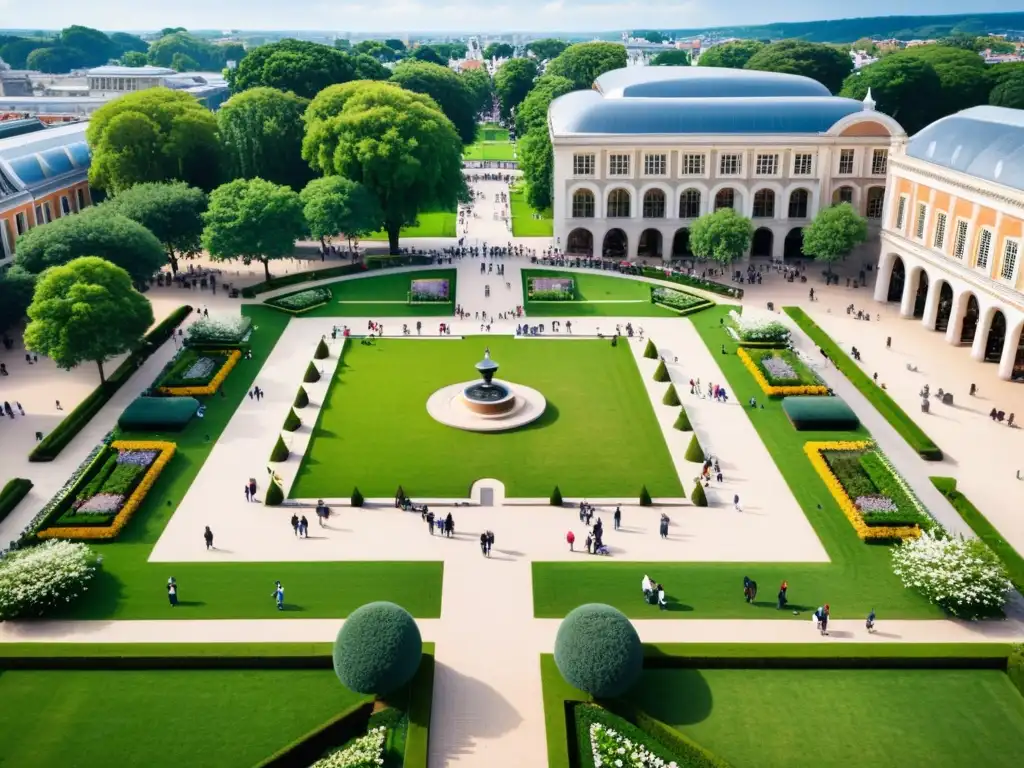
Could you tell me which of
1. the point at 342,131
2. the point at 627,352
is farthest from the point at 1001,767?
the point at 342,131

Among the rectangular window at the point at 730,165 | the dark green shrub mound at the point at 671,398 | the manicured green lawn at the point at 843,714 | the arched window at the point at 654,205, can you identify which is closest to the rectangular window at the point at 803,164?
the rectangular window at the point at 730,165

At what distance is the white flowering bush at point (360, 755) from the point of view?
25.3 metres

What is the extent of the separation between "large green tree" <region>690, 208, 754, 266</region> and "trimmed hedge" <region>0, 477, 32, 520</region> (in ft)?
170

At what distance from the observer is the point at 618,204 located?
79.7 meters

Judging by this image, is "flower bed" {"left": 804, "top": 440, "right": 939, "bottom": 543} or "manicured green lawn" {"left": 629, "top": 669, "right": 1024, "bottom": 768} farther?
"flower bed" {"left": 804, "top": 440, "right": 939, "bottom": 543}

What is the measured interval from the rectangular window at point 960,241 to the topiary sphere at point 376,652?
153 ft

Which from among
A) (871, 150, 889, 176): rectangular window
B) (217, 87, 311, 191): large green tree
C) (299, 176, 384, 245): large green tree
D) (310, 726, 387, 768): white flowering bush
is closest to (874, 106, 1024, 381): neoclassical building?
(871, 150, 889, 176): rectangular window

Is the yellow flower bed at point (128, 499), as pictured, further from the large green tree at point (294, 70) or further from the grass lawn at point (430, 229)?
the large green tree at point (294, 70)

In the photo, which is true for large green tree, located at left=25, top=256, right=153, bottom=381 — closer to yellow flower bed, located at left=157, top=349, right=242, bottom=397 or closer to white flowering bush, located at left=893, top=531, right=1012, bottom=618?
yellow flower bed, located at left=157, top=349, right=242, bottom=397

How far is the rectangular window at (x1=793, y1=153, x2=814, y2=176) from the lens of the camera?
76.9 metres

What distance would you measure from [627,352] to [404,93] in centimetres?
3800

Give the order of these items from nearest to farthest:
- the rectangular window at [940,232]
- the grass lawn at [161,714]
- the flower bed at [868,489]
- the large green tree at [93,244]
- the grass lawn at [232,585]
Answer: the grass lawn at [161,714]
the grass lawn at [232,585]
the flower bed at [868,489]
the rectangular window at [940,232]
the large green tree at [93,244]

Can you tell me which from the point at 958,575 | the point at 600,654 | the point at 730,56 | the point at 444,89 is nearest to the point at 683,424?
the point at 958,575

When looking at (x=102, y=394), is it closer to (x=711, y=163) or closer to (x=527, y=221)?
(x=711, y=163)
